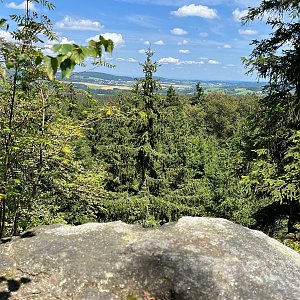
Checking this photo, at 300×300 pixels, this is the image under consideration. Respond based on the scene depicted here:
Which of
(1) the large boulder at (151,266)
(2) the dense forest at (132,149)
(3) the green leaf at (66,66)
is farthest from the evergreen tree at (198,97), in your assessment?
(3) the green leaf at (66,66)

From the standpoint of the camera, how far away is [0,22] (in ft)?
7.63

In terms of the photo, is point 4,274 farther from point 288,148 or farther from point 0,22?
point 288,148

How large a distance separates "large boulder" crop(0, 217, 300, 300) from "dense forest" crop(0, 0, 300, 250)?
95 centimetres

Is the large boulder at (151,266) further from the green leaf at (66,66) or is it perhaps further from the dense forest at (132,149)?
the green leaf at (66,66)

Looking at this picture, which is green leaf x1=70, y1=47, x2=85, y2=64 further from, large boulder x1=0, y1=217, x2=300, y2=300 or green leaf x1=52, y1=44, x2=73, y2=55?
large boulder x1=0, y1=217, x2=300, y2=300

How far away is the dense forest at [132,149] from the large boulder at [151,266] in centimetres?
95

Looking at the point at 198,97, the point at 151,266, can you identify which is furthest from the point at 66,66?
the point at 198,97

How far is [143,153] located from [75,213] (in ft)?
25.2

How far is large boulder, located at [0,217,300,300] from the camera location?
12.8 feet

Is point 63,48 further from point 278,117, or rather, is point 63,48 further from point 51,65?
point 278,117

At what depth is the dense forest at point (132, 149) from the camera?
16.3ft

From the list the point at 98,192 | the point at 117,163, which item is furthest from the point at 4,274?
the point at 117,163

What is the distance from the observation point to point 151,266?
4.20 metres

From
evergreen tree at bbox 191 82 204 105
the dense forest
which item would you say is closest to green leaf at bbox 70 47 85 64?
the dense forest
